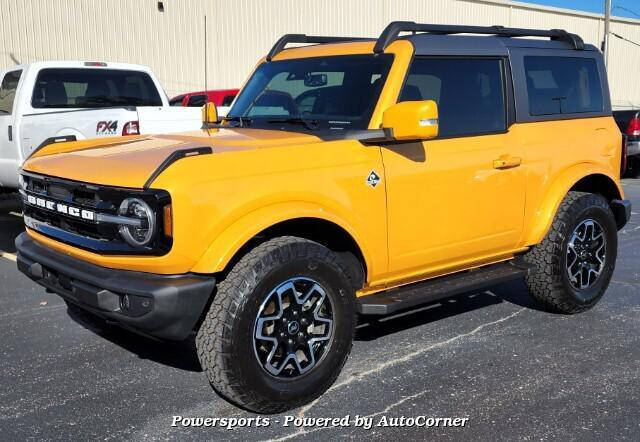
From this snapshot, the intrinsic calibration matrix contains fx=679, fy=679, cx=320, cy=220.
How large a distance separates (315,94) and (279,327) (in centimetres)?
165

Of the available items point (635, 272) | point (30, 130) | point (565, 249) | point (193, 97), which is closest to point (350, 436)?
point (565, 249)

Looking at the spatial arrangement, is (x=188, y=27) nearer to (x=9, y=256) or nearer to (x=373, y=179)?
(x=9, y=256)

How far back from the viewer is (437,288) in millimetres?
4254

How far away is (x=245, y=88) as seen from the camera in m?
5.10

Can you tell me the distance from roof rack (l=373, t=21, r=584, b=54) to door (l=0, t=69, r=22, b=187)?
18.8ft

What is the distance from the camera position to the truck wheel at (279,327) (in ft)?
10.9

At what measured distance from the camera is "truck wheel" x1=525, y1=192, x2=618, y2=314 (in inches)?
193

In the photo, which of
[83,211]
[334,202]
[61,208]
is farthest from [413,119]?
[61,208]

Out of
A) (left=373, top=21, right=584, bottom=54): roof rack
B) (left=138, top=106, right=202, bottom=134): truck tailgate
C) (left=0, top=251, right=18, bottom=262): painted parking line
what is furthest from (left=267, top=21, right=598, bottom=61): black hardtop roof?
(left=0, top=251, right=18, bottom=262): painted parking line

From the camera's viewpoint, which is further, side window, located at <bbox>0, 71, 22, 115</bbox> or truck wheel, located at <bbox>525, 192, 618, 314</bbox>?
side window, located at <bbox>0, 71, 22, 115</bbox>

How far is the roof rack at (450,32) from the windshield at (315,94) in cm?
11

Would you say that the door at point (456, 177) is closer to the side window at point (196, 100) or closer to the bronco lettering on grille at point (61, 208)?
the bronco lettering on grille at point (61, 208)

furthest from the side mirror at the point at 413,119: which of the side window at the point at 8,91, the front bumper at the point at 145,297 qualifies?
the side window at the point at 8,91

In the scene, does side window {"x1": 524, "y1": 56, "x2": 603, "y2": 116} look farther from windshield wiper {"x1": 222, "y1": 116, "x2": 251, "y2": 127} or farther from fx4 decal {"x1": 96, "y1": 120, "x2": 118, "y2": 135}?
fx4 decal {"x1": 96, "y1": 120, "x2": 118, "y2": 135}
